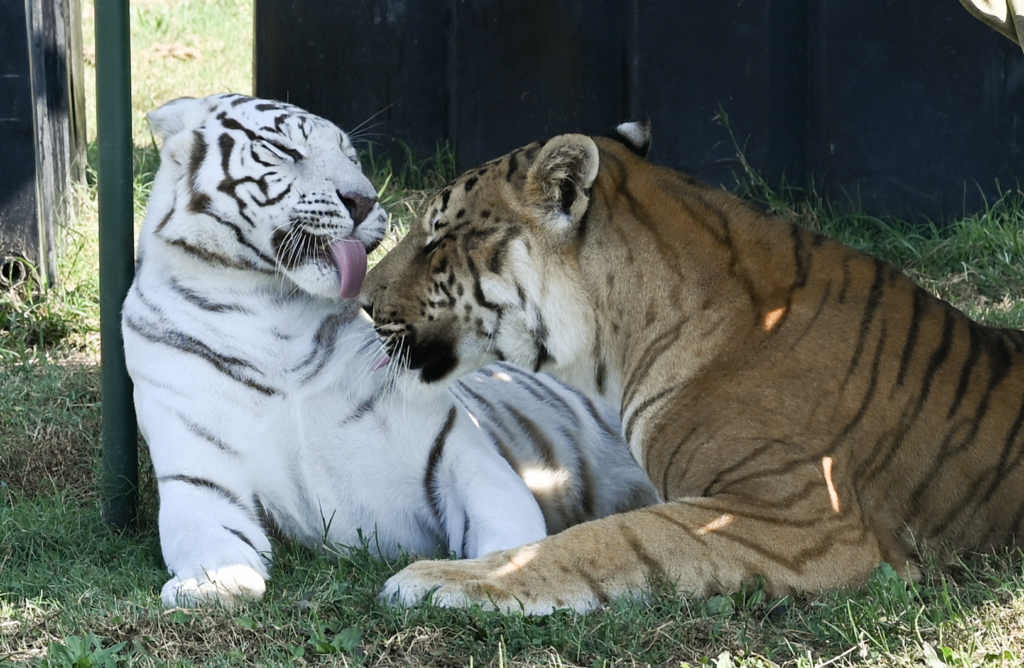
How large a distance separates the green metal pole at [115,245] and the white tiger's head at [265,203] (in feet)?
0.48

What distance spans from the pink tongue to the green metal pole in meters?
0.68

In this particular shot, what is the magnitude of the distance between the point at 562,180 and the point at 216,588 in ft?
4.07

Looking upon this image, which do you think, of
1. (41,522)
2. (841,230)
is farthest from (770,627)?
(841,230)

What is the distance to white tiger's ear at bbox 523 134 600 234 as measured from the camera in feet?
9.81

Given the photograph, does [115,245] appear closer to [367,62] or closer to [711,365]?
[711,365]

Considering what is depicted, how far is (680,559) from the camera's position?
9.32 ft

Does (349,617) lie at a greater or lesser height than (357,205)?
lesser

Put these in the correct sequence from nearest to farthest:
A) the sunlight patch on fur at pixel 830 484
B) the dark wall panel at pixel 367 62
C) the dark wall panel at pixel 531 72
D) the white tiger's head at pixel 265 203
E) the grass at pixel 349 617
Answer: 1. the grass at pixel 349 617
2. the sunlight patch on fur at pixel 830 484
3. the white tiger's head at pixel 265 203
4. the dark wall panel at pixel 531 72
5. the dark wall panel at pixel 367 62

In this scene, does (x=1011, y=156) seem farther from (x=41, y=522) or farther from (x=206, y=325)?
(x=41, y=522)

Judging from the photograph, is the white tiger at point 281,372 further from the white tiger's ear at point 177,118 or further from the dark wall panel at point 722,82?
the dark wall panel at point 722,82

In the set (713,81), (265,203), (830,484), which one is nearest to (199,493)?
(265,203)

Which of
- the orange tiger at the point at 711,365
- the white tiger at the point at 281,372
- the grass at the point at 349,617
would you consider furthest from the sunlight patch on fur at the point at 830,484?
the white tiger at the point at 281,372

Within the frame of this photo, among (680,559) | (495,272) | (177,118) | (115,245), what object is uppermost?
(177,118)

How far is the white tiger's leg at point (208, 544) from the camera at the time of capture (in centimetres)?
295
